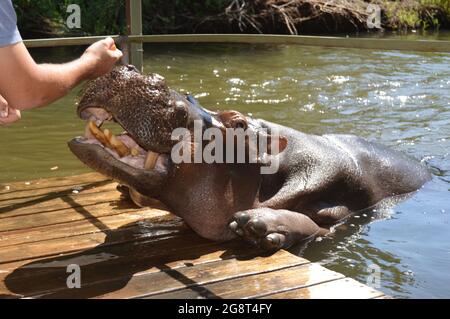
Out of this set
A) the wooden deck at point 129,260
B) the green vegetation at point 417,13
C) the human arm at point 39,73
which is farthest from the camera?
the green vegetation at point 417,13

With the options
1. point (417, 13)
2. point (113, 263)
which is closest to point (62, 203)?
point (113, 263)

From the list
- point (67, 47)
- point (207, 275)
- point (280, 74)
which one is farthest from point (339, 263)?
point (67, 47)

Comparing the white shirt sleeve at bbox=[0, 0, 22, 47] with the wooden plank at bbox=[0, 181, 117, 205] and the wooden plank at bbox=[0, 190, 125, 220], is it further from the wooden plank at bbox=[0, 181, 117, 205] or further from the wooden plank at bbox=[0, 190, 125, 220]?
the wooden plank at bbox=[0, 181, 117, 205]

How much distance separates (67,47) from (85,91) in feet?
34.2

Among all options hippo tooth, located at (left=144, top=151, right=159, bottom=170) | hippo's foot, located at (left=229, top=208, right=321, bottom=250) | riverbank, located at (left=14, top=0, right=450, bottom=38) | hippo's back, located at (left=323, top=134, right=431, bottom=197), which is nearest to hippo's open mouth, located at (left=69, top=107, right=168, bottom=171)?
hippo tooth, located at (left=144, top=151, right=159, bottom=170)

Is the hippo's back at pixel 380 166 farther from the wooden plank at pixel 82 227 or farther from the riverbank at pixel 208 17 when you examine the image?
the riverbank at pixel 208 17

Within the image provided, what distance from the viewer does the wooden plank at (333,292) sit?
8.96ft

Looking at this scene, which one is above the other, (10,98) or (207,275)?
(10,98)

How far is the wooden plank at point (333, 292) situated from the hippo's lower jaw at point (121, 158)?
0.80 metres

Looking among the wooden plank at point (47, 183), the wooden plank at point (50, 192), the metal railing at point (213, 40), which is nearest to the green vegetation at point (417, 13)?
the metal railing at point (213, 40)

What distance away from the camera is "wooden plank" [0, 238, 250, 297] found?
2.85 m

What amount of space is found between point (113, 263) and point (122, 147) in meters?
0.51

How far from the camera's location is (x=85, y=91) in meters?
3.09
